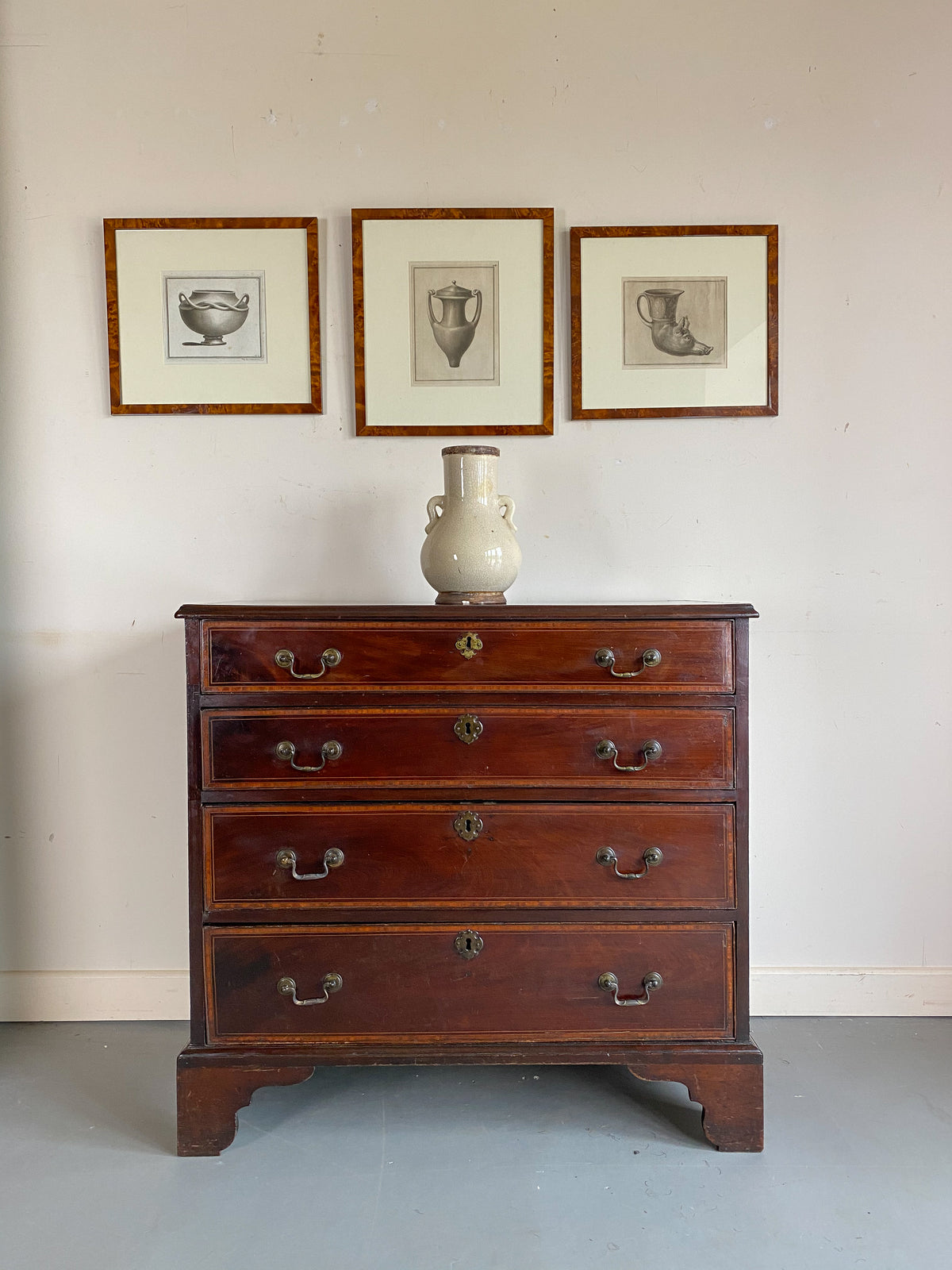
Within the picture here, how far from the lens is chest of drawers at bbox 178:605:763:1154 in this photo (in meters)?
1.86

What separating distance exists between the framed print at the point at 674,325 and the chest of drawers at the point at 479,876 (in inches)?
34.8

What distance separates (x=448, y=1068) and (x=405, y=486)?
1.59m

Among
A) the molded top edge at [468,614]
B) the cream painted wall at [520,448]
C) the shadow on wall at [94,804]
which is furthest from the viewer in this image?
the shadow on wall at [94,804]

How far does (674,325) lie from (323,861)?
5.71 feet

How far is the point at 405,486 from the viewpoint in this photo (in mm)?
2463

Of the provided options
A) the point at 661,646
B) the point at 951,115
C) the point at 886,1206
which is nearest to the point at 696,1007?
the point at 886,1206

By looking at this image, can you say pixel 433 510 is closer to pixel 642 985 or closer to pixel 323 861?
pixel 323 861

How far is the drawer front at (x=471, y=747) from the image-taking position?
1863 millimetres

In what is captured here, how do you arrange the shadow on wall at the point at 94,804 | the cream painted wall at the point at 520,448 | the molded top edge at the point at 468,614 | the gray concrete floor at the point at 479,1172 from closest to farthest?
the gray concrete floor at the point at 479,1172 → the molded top edge at the point at 468,614 → the cream painted wall at the point at 520,448 → the shadow on wall at the point at 94,804

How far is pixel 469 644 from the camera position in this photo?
72.5 inches

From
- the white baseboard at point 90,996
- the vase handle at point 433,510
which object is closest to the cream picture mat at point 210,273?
the vase handle at point 433,510

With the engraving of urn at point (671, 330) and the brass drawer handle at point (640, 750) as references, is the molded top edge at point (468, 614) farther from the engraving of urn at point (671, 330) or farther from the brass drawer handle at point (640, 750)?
the engraving of urn at point (671, 330)

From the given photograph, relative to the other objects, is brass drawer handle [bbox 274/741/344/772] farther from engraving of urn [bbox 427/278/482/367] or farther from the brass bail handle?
engraving of urn [bbox 427/278/482/367]

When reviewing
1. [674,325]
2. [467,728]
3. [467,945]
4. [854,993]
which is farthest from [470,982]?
[674,325]
